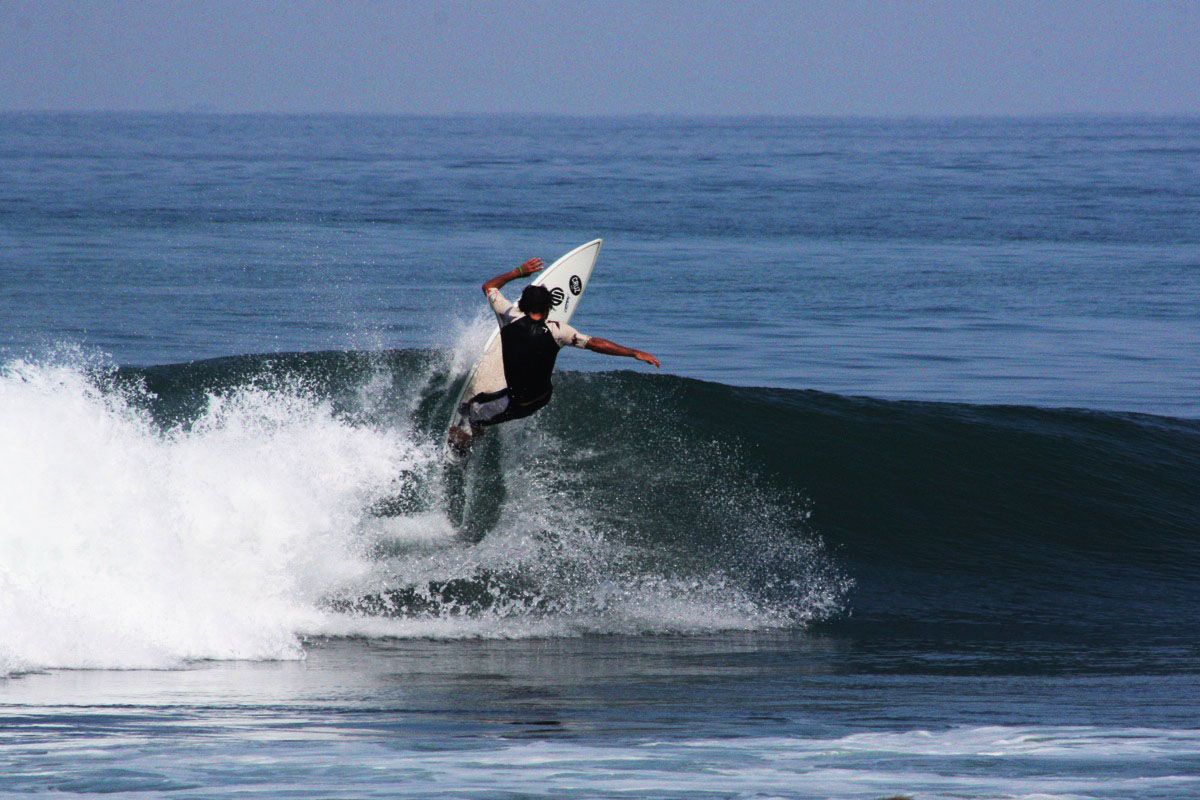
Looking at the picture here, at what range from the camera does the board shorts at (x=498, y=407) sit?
9523 millimetres

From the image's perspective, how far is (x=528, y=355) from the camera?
918 centimetres

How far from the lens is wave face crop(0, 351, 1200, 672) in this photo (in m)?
8.02

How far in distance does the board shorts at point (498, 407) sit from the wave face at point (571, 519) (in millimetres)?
388

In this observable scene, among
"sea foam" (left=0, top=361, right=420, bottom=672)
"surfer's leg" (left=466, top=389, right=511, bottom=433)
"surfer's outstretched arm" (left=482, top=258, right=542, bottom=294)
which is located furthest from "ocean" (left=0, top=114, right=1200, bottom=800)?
"surfer's outstretched arm" (left=482, top=258, right=542, bottom=294)

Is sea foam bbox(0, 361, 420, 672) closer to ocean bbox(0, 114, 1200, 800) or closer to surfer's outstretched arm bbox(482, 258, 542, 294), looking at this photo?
ocean bbox(0, 114, 1200, 800)

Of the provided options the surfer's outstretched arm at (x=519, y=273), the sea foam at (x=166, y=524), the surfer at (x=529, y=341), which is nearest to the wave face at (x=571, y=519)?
the sea foam at (x=166, y=524)

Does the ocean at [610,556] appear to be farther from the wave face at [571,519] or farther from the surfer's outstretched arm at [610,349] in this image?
the surfer's outstretched arm at [610,349]

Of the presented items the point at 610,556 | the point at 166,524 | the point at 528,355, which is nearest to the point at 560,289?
the point at 528,355

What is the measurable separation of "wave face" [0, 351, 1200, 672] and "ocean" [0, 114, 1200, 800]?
0.03 m

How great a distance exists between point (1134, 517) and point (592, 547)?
474 centimetres

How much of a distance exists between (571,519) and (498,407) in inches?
37.6

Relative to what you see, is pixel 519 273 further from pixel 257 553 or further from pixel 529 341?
pixel 257 553

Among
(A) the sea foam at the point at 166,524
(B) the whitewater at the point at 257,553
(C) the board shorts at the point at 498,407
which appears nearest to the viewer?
(A) the sea foam at the point at 166,524

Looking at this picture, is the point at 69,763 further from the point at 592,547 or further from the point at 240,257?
the point at 240,257
